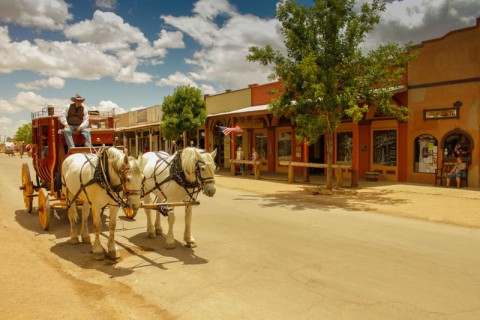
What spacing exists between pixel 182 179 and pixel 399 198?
29.2 ft

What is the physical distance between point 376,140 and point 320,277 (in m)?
14.2

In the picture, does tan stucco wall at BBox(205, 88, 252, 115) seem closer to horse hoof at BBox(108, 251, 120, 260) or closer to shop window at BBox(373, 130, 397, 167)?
shop window at BBox(373, 130, 397, 167)

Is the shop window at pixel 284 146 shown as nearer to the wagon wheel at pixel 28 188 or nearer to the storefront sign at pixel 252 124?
the storefront sign at pixel 252 124

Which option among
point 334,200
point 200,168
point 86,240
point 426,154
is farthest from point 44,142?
point 426,154

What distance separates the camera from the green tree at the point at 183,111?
25578mm

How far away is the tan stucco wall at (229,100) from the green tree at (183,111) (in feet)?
7.62

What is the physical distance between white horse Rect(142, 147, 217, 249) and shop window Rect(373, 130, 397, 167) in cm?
1304

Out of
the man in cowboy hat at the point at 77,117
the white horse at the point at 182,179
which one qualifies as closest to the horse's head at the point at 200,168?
the white horse at the point at 182,179

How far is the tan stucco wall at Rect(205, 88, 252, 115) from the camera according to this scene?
26.2m

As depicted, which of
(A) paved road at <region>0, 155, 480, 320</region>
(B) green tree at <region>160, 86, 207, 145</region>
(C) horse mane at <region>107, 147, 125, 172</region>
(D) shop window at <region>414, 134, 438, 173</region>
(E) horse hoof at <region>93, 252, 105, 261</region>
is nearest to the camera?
(A) paved road at <region>0, 155, 480, 320</region>

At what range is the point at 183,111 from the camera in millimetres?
25531

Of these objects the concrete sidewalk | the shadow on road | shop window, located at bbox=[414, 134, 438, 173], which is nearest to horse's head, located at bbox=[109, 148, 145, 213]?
the shadow on road

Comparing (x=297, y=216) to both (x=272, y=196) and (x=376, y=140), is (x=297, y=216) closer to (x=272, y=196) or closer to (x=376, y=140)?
(x=272, y=196)

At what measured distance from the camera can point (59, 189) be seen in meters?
8.78
